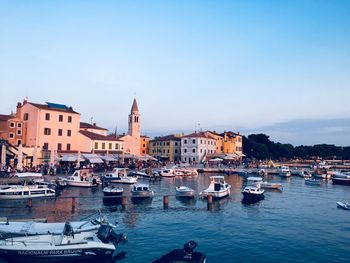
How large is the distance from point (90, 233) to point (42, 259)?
307cm

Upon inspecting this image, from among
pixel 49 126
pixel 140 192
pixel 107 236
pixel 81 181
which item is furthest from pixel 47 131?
pixel 107 236

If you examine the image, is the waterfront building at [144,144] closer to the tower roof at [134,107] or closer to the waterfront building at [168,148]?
the waterfront building at [168,148]

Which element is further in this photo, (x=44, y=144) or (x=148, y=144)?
(x=148, y=144)

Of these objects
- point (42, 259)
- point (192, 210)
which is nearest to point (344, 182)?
point (192, 210)

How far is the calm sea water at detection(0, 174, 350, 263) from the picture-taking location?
69.7 feet

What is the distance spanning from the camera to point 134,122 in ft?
293

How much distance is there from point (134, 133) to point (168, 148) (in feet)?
65.0

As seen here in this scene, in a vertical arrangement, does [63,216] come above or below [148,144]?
below

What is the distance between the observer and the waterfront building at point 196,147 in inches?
3775

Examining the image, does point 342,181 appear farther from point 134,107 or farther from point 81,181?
point 134,107

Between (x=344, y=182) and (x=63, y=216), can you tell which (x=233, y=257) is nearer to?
(x=63, y=216)

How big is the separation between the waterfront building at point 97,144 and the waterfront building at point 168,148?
33113mm

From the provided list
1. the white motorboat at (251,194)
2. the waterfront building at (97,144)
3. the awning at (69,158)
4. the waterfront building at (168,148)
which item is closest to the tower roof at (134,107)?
the waterfront building at (168,148)

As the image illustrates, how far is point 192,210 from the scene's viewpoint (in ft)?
111
